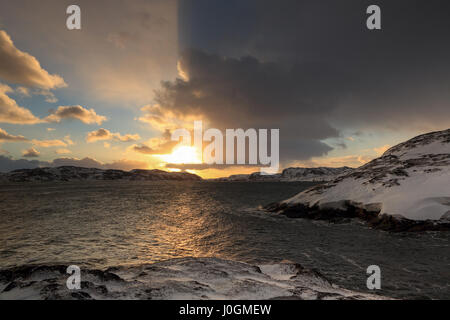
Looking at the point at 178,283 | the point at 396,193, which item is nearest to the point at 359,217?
the point at 396,193

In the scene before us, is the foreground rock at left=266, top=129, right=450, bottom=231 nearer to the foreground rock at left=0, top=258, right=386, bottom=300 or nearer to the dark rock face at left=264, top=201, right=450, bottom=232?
the dark rock face at left=264, top=201, right=450, bottom=232

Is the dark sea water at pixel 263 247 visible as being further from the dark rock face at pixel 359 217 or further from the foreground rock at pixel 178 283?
the foreground rock at pixel 178 283

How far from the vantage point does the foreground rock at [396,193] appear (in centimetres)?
2252

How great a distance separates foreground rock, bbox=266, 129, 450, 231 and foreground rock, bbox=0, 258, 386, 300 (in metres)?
19.4

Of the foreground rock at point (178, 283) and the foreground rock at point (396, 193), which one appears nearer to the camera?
the foreground rock at point (178, 283)

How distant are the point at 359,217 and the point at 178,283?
28028 mm

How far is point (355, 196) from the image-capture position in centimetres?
3161

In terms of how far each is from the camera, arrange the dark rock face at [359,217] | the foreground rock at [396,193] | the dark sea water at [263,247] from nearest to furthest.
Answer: the dark sea water at [263,247]
the dark rock face at [359,217]
the foreground rock at [396,193]

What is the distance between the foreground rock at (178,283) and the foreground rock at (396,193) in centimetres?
1942

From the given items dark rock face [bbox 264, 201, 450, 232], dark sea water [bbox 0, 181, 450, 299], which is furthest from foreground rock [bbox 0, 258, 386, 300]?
dark rock face [bbox 264, 201, 450, 232]

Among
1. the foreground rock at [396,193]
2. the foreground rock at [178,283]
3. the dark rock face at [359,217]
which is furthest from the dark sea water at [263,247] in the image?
the foreground rock at [396,193]

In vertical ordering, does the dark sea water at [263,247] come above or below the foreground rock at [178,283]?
below

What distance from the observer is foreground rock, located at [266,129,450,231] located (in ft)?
73.9
